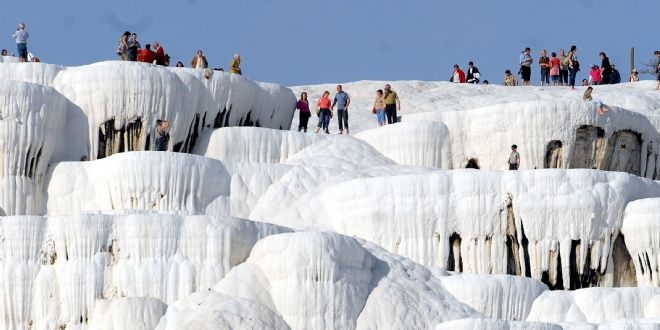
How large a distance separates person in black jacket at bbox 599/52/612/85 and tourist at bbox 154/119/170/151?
17976 mm

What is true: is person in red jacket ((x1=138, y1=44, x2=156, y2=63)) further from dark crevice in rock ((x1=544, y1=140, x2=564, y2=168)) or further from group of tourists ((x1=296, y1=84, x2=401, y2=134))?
dark crevice in rock ((x1=544, y1=140, x2=564, y2=168))

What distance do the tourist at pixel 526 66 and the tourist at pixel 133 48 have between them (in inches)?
493

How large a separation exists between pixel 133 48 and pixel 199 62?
189 centimetres

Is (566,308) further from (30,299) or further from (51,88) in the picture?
(51,88)

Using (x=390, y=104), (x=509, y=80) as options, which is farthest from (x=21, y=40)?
(x=509, y=80)

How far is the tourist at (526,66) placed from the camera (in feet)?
193

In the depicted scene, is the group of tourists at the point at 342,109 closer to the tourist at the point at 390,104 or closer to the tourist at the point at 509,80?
the tourist at the point at 390,104

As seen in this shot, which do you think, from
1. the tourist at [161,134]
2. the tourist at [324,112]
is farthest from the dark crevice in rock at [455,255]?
the tourist at [324,112]

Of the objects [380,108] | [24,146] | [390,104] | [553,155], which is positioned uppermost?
[390,104]

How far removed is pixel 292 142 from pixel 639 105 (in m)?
12.4

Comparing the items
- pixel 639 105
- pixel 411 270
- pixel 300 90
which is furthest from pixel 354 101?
pixel 411 270

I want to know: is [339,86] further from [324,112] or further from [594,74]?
[594,74]

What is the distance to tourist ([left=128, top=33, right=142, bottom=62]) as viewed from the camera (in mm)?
51094

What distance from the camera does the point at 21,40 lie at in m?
52.0
